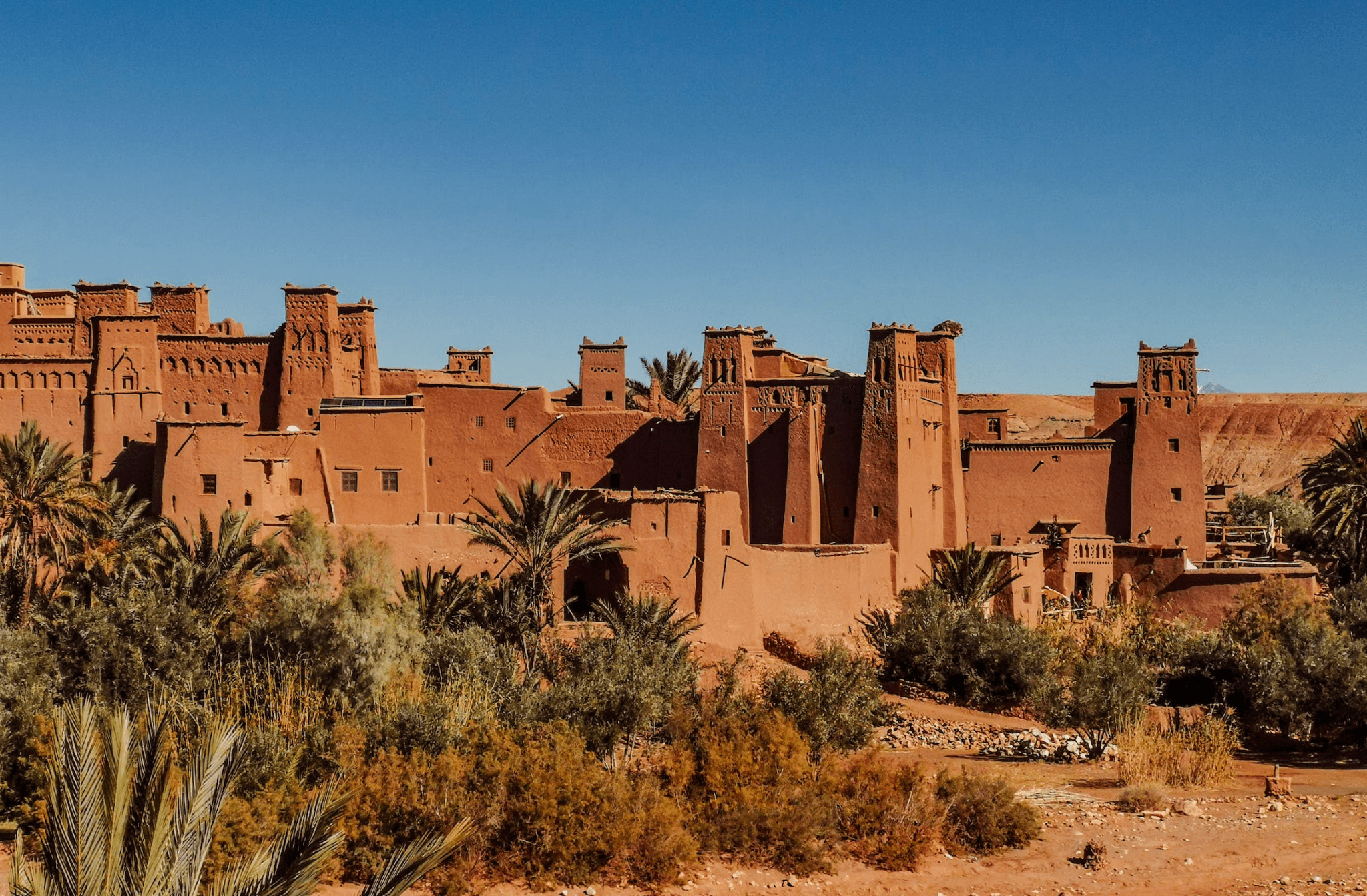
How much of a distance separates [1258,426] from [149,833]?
75172 millimetres

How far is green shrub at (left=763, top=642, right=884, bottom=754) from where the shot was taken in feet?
66.7

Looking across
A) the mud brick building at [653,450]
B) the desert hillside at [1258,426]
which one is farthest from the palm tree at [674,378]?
the desert hillside at [1258,426]

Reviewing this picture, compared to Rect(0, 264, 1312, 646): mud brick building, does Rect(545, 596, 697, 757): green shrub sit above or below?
below

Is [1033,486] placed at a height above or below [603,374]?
below

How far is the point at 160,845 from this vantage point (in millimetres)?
8273

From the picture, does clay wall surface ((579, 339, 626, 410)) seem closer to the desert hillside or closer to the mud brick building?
the mud brick building

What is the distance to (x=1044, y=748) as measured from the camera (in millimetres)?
22312

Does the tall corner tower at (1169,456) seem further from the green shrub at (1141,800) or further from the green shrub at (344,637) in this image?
the green shrub at (344,637)

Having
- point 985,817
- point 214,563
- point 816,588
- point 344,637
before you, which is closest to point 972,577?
point 816,588

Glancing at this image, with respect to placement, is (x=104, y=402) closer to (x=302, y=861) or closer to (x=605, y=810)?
(x=605, y=810)

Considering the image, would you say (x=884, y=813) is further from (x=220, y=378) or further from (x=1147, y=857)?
(x=220, y=378)

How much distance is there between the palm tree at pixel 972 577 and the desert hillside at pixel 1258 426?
37.6 m

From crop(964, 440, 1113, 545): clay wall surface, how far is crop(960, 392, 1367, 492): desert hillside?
31248 millimetres

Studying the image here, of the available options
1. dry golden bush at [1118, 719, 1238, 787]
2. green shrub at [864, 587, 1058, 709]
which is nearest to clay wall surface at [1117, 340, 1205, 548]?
green shrub at [864, 587, 1058, 709]
